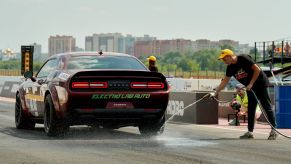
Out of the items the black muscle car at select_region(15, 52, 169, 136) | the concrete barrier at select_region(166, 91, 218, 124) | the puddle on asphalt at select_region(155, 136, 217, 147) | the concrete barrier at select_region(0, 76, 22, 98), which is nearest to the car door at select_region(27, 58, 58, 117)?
the black muscle car at select_region(15, 52, 169, 136)

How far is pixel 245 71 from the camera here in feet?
44.6

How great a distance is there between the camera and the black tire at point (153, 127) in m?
13.7

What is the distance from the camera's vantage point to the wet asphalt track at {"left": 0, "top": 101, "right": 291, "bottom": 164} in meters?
9.70

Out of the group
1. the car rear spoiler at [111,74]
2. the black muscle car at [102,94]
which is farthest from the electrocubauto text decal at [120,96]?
the car rear spoiler at [111,74]

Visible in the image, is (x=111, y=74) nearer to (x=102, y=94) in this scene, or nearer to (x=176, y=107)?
(x=102, y=94)

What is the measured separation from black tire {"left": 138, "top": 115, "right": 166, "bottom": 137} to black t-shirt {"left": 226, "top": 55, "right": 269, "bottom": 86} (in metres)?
1.52

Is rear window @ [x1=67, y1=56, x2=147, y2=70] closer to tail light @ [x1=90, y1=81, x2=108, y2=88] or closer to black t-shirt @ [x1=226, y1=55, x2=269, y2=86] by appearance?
tail light @ [x1=90, y1=81, x2=108, y2=88]

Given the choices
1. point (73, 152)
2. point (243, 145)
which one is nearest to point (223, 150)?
point (243, 145)

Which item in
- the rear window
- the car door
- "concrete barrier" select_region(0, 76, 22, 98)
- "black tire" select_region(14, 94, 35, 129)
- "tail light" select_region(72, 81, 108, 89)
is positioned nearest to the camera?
"tail light" select_region(72, 81, 108, 89)

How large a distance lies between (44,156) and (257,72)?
4.83m

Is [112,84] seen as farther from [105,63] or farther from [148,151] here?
[148,151]

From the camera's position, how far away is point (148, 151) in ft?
35.5

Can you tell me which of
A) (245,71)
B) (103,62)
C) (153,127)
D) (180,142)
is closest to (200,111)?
(153,127)

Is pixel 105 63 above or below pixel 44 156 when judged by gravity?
above
